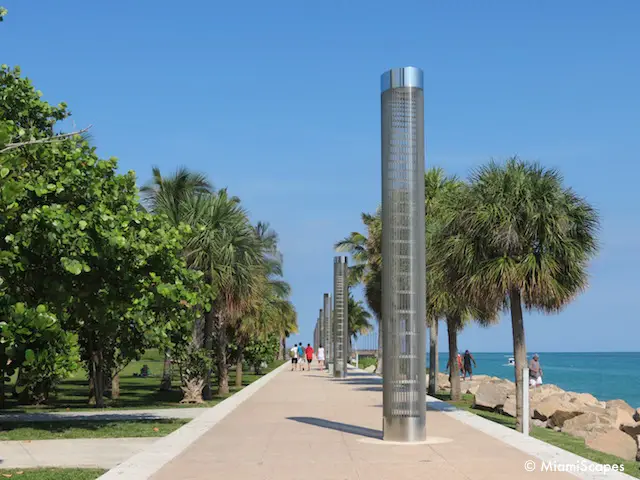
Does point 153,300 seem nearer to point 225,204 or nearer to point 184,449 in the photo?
point 184,449

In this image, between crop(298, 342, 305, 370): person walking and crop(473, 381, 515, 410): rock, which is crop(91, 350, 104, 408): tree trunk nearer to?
crop(473, 381, 515, 410): rock

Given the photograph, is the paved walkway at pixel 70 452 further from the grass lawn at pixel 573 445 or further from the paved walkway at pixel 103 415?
the grass lawn at pixel 573 445

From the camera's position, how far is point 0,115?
17156mm

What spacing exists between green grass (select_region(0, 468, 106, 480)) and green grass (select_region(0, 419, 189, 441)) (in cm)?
402

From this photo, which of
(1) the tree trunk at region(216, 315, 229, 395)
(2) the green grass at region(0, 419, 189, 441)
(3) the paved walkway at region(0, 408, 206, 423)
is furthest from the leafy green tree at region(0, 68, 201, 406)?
(1) the tree trunk at region(216, 315, 229, 395)

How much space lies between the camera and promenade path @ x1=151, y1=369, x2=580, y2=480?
993 cm

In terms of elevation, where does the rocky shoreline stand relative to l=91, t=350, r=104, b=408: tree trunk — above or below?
below

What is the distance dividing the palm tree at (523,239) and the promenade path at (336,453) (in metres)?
3.67

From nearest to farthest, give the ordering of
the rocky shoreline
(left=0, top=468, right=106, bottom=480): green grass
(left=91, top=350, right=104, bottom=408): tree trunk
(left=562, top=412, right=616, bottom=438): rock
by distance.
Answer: (left=0, top=468, right=106, bottom=480): green grass, the rocky shoreline, (left=562, top=412, right=616, bottom=438): rock, (left=91, top=350, right=104, bottom=408): tree trunk

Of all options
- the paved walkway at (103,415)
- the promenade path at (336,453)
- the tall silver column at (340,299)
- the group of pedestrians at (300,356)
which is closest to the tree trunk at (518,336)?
the promenade path at (336,453)

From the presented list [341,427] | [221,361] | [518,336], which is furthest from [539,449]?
[221,361]

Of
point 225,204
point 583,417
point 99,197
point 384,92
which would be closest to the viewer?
point 384,92

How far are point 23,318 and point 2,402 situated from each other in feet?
45.2

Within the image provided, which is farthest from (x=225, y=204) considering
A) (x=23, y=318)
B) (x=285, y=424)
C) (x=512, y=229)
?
(x=23, y=318)
